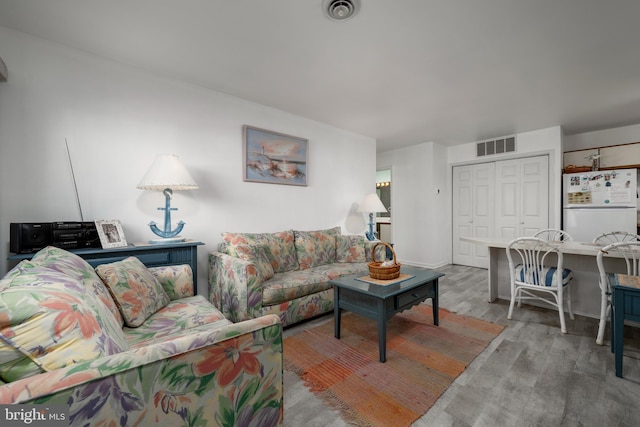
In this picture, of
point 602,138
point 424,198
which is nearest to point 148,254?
point 424,198

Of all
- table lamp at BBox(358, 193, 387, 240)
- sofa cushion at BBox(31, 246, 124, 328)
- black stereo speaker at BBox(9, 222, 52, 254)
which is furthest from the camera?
table lamp at BBox(358, 193, 387, 240)

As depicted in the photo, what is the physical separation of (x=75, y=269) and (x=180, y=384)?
95cm

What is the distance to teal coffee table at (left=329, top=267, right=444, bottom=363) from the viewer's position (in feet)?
6.40

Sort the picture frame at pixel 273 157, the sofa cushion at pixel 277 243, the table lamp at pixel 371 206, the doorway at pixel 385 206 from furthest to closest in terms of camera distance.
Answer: the doorway at pixel 385 206 < the table lamp at pixel 371 206 < the picture frame at pixel 273 157 < the sofa cushion at pixel 277 243

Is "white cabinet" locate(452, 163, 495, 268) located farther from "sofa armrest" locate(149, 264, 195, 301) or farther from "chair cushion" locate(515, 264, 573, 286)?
"sofa armrest" locate(149, 264, 195, 301)

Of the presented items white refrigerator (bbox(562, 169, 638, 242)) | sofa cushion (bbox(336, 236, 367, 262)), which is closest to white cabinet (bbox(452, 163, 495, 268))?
white refrigerator (bbox(562, 169, 638, 242))

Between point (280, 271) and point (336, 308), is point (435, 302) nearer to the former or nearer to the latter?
point (336, 308)

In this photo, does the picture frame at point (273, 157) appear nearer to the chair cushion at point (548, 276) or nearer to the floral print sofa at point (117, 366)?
the floral print sofa at point (117, 366)

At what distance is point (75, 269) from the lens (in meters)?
1.31

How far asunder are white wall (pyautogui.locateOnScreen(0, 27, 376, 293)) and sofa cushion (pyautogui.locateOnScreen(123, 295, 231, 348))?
3.50ft

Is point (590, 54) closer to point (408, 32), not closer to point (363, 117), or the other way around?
point (408, 32)

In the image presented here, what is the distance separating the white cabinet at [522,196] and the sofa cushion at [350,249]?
303cm

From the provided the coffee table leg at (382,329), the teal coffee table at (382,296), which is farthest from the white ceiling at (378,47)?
the coffee table leg at (382,329)

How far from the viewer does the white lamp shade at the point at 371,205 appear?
4.26 m
